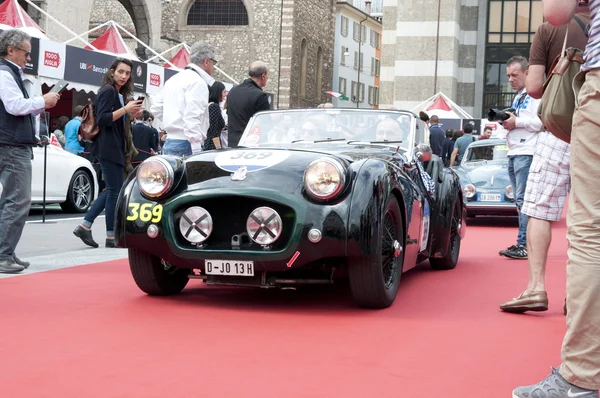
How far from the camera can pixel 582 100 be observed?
3242 millimetres

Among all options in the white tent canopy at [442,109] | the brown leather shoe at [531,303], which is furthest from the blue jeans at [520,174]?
the white tent canopy at [442,109]

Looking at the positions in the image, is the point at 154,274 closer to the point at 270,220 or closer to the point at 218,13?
the point at 270,220

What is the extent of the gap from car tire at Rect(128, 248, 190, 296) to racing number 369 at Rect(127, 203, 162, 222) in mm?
308

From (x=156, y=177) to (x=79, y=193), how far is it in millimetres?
9448

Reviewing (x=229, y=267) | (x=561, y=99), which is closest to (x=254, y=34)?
(x=229, y=267)

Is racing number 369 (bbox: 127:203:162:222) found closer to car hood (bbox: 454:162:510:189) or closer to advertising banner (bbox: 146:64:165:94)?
car hood (bbox: 454:162:510:189)

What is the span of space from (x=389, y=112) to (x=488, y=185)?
6.82 metres

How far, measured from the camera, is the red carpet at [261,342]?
3682 mm

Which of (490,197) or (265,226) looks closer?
(265,226)

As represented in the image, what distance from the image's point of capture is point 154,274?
5.85 m

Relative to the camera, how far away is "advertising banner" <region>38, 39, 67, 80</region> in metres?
18.4

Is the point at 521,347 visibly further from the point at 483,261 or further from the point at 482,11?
the point at 482,11

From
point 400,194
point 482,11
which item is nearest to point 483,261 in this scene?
point 400,194

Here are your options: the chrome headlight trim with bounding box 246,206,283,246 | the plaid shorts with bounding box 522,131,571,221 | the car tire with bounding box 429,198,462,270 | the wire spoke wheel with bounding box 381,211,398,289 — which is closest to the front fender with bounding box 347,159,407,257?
the wire spoke wheel with bounding box 381,211,398,289
